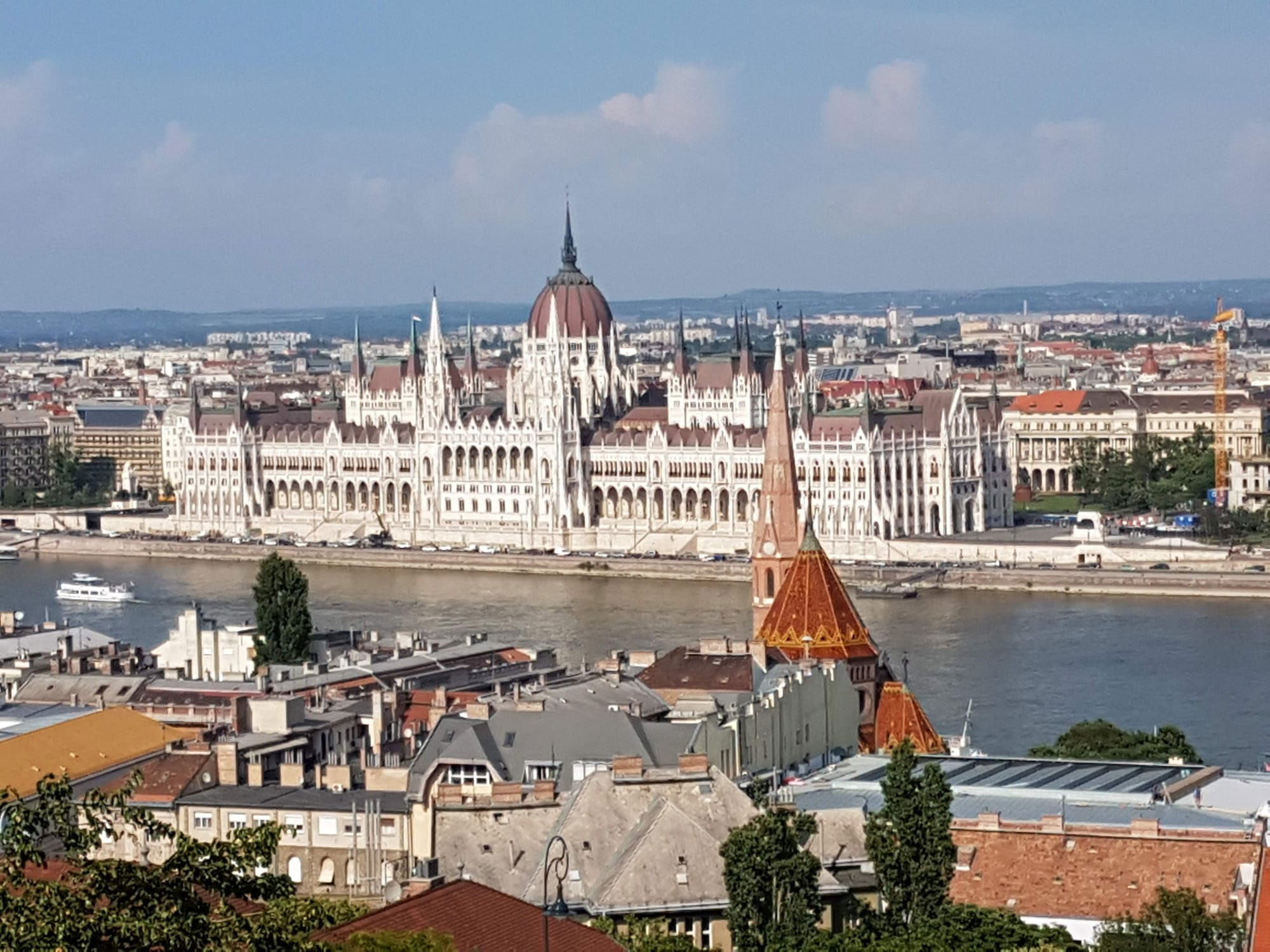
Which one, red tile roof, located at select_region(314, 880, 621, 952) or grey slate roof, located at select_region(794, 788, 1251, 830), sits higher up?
red tile roof, located at select_region(314, 880, 621, 952)

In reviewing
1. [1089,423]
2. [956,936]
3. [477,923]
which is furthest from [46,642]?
[1089,423]

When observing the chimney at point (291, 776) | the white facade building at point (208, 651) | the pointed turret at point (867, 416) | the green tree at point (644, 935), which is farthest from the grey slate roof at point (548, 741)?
the pointed turret at point (867, 416)

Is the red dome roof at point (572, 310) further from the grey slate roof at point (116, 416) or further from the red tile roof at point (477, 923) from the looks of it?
the red tile roof at point (477, 923)

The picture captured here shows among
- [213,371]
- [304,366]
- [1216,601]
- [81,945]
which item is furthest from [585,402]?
[304,366]

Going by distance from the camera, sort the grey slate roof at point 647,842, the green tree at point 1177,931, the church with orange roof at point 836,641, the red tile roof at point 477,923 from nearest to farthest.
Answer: the red tile roof at point 477,923
the green tree at point 1177,931
the grey slate roof at point 647,842
the church with orange roof at point 836,641

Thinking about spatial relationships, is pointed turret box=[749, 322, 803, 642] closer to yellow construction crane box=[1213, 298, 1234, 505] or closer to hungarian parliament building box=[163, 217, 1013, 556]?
hungarian parliament building box=[163, 217, 1013, 556]

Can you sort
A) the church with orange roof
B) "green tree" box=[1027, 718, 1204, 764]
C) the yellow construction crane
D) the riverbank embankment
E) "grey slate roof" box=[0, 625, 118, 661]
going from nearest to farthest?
the church with orange roof, "green tree" box=[1027, 718, 1204, 764], "grey slate roof" box=[0, 625, 118, 661], the riverbank embankment, the yellow construction crane

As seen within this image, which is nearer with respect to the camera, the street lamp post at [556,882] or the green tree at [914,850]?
the street lamp post at [556,882]

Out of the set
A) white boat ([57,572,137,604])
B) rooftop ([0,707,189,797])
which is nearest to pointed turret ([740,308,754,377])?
white boat ([57,572,137,604])
